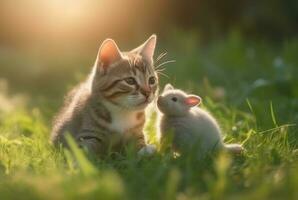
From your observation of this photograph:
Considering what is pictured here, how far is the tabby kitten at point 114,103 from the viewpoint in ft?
14.1

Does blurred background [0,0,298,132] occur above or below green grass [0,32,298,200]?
above

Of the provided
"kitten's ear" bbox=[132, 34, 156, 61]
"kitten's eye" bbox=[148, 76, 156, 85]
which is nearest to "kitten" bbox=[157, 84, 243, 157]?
"kitten's eye" bbox=[148, 76, 156, 85]

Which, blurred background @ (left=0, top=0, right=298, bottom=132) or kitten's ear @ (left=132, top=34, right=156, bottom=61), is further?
blurred background @ (left=0, top=0, right=298, bottom=132)

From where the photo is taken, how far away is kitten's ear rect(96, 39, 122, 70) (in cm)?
443

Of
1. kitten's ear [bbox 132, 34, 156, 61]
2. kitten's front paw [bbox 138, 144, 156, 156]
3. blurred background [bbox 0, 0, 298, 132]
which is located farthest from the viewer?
blurred background [bbox 0, 0, 298, 132]

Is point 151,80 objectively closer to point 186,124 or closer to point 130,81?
point 130,81

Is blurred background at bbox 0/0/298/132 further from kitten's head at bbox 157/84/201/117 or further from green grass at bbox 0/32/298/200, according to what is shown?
kitten's head at bbox 157/84/201/117

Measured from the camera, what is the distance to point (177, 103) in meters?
4.39

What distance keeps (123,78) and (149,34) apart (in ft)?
28.5

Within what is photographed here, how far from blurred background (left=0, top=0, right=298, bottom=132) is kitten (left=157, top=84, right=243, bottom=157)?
303 cm

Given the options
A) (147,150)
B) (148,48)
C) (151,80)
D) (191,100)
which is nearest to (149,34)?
(148,48)

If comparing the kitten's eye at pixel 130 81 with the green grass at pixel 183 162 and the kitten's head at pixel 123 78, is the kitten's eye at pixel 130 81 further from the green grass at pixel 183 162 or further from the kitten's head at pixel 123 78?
the green grass at pixel 183 162

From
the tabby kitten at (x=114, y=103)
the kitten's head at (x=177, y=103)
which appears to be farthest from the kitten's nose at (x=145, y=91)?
the kitten's head at (x=177, y=103)

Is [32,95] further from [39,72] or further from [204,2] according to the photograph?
[204,2]
